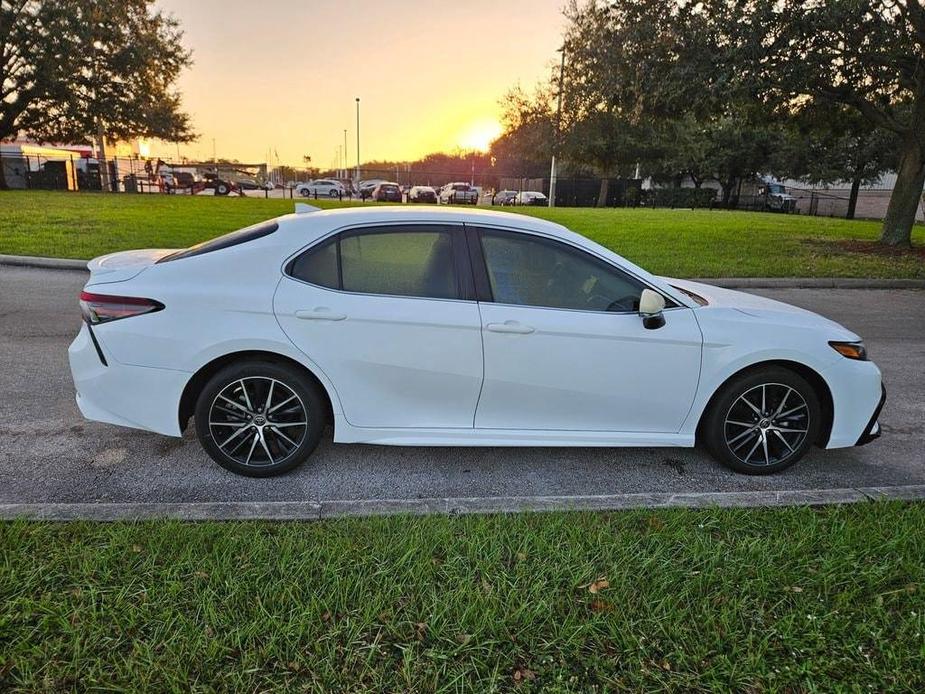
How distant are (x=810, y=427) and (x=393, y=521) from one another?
2591mm

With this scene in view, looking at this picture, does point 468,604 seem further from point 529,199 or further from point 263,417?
point 529,199

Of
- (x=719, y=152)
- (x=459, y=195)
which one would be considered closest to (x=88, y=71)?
(x=459, y=195)

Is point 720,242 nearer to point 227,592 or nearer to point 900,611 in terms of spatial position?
point 900,611

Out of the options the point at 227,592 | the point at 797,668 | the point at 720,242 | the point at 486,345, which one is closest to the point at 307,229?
the point at 486,345

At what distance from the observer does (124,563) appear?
2699 mm

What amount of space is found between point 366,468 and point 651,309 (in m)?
1.94

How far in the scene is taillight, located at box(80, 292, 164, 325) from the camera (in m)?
3.47

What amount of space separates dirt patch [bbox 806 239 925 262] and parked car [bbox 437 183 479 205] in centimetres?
2494

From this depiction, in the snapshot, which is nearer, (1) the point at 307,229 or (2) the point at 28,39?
(1) the point at 307,229

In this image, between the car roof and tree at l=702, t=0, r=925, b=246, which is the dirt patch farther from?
the car roof

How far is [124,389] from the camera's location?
11.6 ft

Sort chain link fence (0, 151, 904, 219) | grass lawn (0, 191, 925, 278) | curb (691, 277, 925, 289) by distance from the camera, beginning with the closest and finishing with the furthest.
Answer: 1. curb (691, 277, 925, 289)
2. grass lawn (0, 191, 925, 278)
3. chain link fence (0, 151, 904, 219)

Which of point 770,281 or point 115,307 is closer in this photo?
point 115,307

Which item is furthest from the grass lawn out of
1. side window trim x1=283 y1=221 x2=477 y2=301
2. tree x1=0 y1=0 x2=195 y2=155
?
tree x1=0 y1=0 x2=195 y2=155
